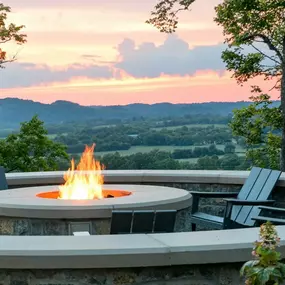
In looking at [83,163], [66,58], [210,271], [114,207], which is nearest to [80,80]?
[66,58]

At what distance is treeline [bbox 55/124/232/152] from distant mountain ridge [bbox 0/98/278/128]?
14.4ft

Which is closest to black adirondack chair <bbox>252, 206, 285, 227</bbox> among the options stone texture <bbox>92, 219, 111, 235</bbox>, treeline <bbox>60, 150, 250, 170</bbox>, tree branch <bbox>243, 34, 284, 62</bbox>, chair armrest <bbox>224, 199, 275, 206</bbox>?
chair armrest <bbox>224, 199, 275, 206</bbox>

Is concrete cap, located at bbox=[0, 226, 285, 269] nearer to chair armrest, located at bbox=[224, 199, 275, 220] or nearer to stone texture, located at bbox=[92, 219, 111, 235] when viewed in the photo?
stone texture, located at bbox=[92, 219, 111, 235]

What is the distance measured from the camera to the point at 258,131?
20.1 metres

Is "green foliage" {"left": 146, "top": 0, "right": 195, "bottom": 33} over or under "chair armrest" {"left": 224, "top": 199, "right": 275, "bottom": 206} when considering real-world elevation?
over

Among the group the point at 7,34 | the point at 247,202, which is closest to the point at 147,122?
→ the point at 7,34

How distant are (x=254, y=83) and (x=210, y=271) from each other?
16662 millimetres

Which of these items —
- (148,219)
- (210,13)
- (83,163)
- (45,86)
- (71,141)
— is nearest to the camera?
(148,219)

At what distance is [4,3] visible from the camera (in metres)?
23.1

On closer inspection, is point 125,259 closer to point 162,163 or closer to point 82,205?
point 82,205

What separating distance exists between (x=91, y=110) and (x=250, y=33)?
55.1 ft

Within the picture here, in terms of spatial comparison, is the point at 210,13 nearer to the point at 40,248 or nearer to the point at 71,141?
the point at 71,141

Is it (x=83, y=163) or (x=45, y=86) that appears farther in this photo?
(x=45, y=86)

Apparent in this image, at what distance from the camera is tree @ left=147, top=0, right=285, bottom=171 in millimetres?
17953
